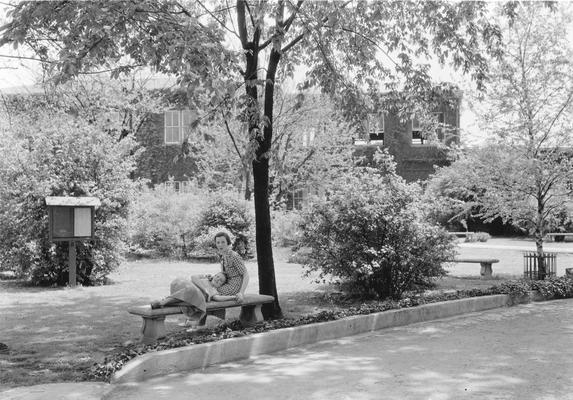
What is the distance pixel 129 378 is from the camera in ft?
19.2

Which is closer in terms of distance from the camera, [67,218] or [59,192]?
[67,218]

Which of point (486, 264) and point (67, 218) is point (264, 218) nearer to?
point (67, 218)

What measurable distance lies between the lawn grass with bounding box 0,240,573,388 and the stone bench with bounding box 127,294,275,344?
48 cm

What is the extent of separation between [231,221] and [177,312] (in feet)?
44.5

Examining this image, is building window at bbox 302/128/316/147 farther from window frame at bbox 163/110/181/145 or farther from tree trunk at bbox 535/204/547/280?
tree trunk at bbox 535/204/547/280

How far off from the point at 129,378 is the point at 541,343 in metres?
4.97

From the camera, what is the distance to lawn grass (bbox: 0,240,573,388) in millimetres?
6660

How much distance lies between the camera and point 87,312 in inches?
404

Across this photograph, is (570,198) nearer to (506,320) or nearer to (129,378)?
(506,320)

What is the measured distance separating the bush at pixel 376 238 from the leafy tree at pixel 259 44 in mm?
1382

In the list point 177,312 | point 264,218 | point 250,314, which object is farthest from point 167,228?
point 177,312

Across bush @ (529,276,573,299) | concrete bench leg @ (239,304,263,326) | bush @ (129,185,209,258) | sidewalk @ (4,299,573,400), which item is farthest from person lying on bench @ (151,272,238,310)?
bush @ (129,185,209,258)

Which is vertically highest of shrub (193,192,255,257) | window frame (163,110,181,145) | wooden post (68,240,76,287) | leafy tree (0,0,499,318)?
window frame (163,110,181,145)

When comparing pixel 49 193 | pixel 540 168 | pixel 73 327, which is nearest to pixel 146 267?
pixel 49 193
